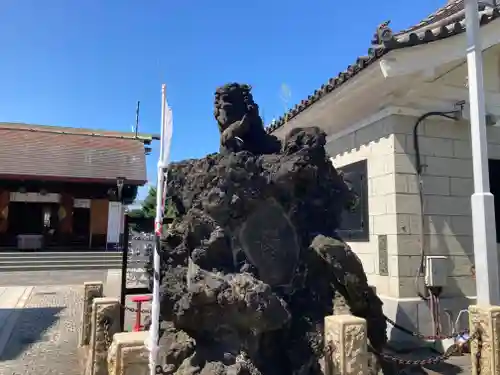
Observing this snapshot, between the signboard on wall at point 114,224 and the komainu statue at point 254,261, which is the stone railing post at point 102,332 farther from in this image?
the signboard on wall at point 114,224

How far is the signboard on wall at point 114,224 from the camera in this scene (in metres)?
21.0

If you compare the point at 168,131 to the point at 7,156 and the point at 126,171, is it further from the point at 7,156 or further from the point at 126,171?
the point at 7,156

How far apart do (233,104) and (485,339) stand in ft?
11.6

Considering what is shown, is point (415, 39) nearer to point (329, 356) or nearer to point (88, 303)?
point (329, 356)

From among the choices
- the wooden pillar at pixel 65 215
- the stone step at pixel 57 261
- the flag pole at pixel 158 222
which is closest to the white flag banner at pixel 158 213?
the flag pole at pixel 158 222

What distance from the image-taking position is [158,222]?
11.5ft

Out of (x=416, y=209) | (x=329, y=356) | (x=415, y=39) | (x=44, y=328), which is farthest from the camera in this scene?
(x=44, y=328)

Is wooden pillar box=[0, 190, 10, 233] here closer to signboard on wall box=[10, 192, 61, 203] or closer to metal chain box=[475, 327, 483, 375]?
signboard on wall box=[10, 192, 61, 203]

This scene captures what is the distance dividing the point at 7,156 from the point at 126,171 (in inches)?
231

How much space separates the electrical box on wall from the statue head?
327cm

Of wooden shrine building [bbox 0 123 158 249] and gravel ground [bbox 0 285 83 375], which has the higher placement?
wooden shrine building [bbox 0 123 158 249]

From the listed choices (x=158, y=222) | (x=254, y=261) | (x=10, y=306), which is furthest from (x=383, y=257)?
(x=10, y=306)

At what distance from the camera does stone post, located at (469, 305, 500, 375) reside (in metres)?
3.90

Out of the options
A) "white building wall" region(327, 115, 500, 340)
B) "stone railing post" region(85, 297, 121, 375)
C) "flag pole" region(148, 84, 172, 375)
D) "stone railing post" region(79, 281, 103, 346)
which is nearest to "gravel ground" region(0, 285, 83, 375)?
"stone railing post" region(79, 281, 103, 346)
